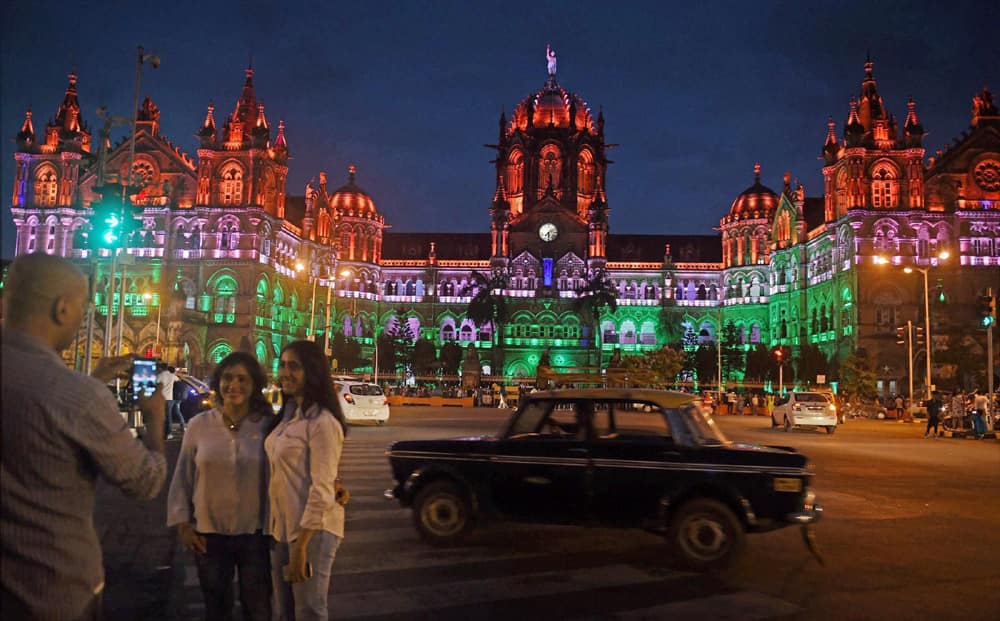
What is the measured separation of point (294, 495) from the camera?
183 inches

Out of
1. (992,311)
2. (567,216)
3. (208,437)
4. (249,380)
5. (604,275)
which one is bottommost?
(208,437)

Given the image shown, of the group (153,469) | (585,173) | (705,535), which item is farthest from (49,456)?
(585,173)

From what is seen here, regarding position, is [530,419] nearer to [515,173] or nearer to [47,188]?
[47,188]

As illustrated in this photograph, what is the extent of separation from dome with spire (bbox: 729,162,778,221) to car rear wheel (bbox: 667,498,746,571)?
89.8m

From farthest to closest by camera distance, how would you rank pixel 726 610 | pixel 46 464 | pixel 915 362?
1. pixel 915 362
2. pixel 726 610
3. pixel 46 464

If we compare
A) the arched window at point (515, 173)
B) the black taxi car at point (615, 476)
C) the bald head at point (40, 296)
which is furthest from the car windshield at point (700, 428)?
the arched window at point (515, 173)

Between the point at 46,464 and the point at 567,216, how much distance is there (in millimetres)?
87379

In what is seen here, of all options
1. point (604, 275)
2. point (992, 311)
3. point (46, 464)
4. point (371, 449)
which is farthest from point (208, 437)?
point (604, 275)

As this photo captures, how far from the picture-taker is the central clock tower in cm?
8862

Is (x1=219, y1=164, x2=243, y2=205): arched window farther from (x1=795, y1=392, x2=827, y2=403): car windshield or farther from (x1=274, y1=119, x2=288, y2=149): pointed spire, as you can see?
(x1=795, y1=392, x2=827, y2=403): car windshield

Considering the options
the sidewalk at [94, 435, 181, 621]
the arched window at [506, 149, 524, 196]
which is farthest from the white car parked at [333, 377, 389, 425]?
the arched window at [506, 149, 524, 196]

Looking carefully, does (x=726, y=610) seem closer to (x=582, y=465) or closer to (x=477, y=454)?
(x=582, y=465)

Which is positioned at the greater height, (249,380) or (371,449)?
(249,380)

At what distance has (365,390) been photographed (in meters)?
28.2
